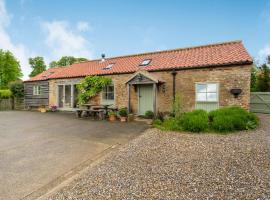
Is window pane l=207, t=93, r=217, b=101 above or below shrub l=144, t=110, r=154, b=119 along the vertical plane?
above

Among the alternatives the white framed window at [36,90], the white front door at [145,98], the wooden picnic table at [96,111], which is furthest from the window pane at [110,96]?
the white framed window at [36,90]

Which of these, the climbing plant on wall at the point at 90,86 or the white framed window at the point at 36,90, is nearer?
the climbing plant on wall at the point at 90,86

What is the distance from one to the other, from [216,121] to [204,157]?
332cm

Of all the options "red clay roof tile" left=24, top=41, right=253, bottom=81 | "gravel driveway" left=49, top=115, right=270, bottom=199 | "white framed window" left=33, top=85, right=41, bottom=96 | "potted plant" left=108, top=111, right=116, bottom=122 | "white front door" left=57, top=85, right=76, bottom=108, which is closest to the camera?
"gravel driveway" left=49, top=115, right=270, bottom=199

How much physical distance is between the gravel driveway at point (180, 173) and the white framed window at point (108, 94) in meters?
7.37

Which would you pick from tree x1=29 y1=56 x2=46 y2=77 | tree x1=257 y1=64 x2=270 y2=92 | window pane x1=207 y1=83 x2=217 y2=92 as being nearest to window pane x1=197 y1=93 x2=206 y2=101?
window pane x1=207 y1=83 x2=217 y2=92

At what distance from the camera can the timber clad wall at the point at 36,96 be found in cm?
1577

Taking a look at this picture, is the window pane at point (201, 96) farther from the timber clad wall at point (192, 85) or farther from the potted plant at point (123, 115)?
the potted plant at point (123, 115)

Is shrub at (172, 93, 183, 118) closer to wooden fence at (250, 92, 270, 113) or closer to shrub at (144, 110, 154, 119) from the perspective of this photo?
shrub at (144, 110, 154, 119)

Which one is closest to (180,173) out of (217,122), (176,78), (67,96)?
(217,122)

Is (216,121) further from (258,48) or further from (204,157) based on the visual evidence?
(258,48)

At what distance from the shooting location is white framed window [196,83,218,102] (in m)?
9.26

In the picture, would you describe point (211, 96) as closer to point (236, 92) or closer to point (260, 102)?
point (236, 92)

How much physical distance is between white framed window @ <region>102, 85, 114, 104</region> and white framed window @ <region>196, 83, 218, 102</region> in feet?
18.9
